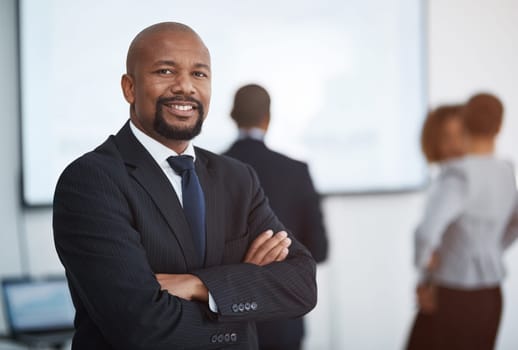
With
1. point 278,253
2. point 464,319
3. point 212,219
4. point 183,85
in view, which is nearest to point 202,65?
point 183,85

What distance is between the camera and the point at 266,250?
1.39 metres

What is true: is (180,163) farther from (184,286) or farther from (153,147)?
(184,286)

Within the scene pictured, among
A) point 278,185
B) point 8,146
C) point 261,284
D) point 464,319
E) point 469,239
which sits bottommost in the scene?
point 464,319

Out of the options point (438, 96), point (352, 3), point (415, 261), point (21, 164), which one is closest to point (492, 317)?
point (415, 261)

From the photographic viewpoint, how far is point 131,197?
1.26 m

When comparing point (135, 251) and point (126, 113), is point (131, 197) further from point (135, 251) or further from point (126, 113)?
point (126, 113)

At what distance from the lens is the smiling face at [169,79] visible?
4.17ft

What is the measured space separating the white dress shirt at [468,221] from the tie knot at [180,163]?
1305mm

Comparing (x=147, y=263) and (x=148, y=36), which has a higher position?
(x=148, y=36)

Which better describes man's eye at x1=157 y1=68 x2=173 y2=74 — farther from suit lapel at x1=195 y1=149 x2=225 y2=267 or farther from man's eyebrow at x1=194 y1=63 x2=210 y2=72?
suit lapel at x1=195 y1=149 x2=225 y2=267

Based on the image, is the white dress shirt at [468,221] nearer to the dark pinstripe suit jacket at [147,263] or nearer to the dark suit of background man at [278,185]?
the dark suit of background man at [278,185]

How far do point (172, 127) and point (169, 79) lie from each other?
9 centimetres

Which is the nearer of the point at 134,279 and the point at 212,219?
the point at 134,279

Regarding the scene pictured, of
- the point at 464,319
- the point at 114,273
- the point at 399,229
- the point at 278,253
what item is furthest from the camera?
the point at 399,229
